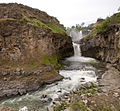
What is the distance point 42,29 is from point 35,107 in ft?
47.4

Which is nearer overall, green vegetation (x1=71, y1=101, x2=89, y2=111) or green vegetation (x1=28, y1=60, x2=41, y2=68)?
green vegetation (x1=71, y1=101, x2=89, y2=111)

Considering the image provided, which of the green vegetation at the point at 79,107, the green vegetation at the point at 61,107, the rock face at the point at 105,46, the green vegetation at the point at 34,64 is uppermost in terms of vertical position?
the rock face at the point at 105,46

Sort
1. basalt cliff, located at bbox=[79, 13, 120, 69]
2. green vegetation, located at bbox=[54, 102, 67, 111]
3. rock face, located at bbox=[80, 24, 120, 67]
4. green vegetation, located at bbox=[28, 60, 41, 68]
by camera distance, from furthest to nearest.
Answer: basalt cliff, located at bbox=[79, 13, 120, 69], rock face, located at bbox=[80, 24, 120, 67], green vegetation, located at bbox=[28, 60, 41, 68], green vegetation, located at bbox=[54, 102, 67, 111]

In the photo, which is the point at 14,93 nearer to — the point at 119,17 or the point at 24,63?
the point at 24,63

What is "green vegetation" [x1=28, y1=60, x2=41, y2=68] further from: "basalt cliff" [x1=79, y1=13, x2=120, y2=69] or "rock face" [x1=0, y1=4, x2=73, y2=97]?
"basalt cliff" [x1=79, y1=13, x2=120, y2=69]

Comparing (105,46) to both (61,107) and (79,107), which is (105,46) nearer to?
(79,107)

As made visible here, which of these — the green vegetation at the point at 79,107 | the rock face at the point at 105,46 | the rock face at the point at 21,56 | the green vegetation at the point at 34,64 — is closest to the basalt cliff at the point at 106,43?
the rock face at the point at 105,46

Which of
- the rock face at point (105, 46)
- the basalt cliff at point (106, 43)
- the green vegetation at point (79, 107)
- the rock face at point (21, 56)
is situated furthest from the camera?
the basalt cliff at point (106, 43)

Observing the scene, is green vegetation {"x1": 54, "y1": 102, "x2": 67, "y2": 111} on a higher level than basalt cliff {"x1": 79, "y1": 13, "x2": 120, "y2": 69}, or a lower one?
lower

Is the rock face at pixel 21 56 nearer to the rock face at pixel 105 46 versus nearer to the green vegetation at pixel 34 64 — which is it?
the green vegetation at pixel 34 64

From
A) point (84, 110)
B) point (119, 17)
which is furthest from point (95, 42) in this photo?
point (84, 110)

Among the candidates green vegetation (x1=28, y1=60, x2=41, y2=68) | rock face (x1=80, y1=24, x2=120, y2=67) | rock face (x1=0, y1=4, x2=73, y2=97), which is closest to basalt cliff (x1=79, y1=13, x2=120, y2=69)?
rock face (x1=80, y1=24, x2=120, y2=67)

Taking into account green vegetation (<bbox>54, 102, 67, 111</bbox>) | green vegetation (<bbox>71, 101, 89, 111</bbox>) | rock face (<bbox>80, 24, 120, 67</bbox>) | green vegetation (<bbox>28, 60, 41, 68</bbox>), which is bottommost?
green vegetation (<bbox>54, 102, 67, 111</bbox>)

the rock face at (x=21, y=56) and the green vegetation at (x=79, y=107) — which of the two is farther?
the rock face at (x=21, y=56)
